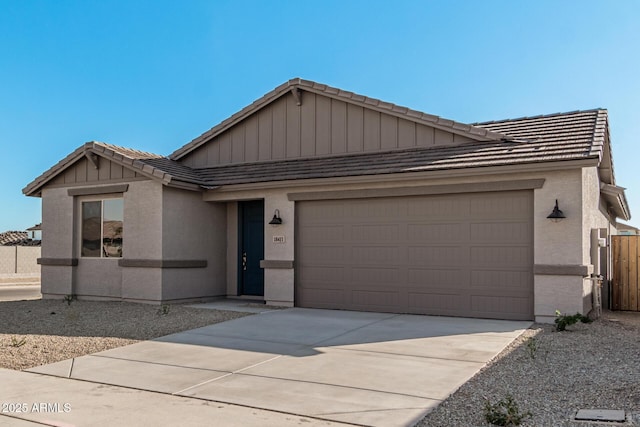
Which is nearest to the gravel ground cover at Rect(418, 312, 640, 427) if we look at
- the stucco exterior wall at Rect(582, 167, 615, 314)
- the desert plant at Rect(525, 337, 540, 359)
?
the desert plant at Rect(525, 337, 540, 359)

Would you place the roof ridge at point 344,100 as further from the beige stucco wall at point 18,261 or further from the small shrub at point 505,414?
the beige stucco wall at point 18,261

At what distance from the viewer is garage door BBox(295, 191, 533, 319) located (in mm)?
10891

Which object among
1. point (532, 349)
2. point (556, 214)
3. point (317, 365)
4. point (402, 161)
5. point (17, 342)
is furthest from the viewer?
point (402, 161)

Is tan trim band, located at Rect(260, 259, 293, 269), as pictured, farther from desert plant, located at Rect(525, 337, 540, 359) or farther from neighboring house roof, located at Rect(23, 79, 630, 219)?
desert plant, located at Rect(525, 337, 540, 359)

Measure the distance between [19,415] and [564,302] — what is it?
29.5 ft

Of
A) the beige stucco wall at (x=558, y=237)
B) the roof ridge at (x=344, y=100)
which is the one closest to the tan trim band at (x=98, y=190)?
the roof ridge at (x=344, y=100)

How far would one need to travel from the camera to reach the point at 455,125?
12281 millimetres

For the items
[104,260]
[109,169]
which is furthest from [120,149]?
[104,260]

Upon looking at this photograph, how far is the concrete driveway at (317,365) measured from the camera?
570 cm

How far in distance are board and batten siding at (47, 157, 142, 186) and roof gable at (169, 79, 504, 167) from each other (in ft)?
7.07

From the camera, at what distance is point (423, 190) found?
461 inches

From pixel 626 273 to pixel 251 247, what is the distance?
31.0 ft

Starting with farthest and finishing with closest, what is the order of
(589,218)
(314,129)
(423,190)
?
1. (314,129)
2. (423,190)
3. (589,218)

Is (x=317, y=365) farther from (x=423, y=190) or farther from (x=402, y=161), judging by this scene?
(x=402, y=161)
